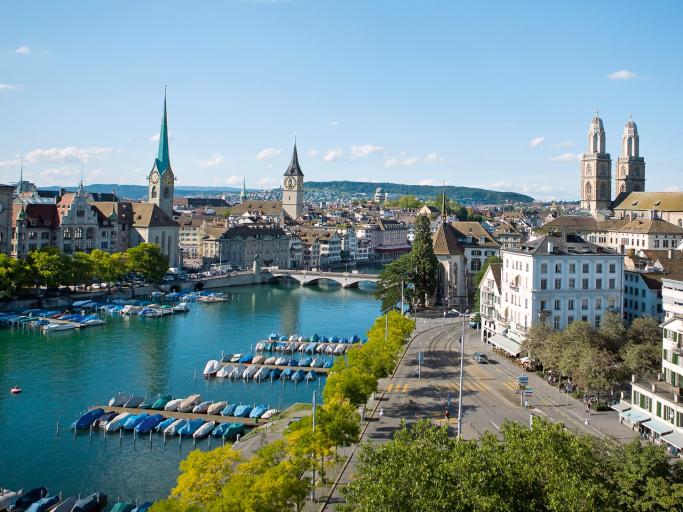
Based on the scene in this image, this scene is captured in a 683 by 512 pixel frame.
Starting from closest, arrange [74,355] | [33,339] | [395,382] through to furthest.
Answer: [395,382], [74,355], [33,339]

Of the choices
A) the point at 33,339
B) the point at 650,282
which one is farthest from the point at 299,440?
the point at 33,339

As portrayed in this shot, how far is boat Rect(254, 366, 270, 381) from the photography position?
46188 millimetres

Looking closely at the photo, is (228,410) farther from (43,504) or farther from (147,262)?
(147,262)

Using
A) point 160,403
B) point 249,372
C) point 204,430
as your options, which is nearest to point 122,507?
point 204,430

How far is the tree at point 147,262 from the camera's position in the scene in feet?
277

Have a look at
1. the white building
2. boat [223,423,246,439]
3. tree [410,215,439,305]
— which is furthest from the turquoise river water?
the white building

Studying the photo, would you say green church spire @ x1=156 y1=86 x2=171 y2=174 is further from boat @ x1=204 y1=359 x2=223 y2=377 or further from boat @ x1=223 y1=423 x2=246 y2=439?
boat @ x1=223 y1=423 x2=246 y2=439

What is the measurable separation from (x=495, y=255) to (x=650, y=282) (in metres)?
25.9

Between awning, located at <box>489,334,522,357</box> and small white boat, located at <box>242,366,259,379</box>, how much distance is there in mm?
15848

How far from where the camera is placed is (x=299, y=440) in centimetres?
2452

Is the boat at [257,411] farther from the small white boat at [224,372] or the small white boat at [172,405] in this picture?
the small white boat at [224,372]

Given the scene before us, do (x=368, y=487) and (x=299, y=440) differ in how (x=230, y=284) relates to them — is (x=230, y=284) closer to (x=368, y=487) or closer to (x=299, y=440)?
(x=299, y=440)

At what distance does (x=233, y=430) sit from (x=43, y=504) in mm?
10073

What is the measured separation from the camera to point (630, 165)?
118250 mm
